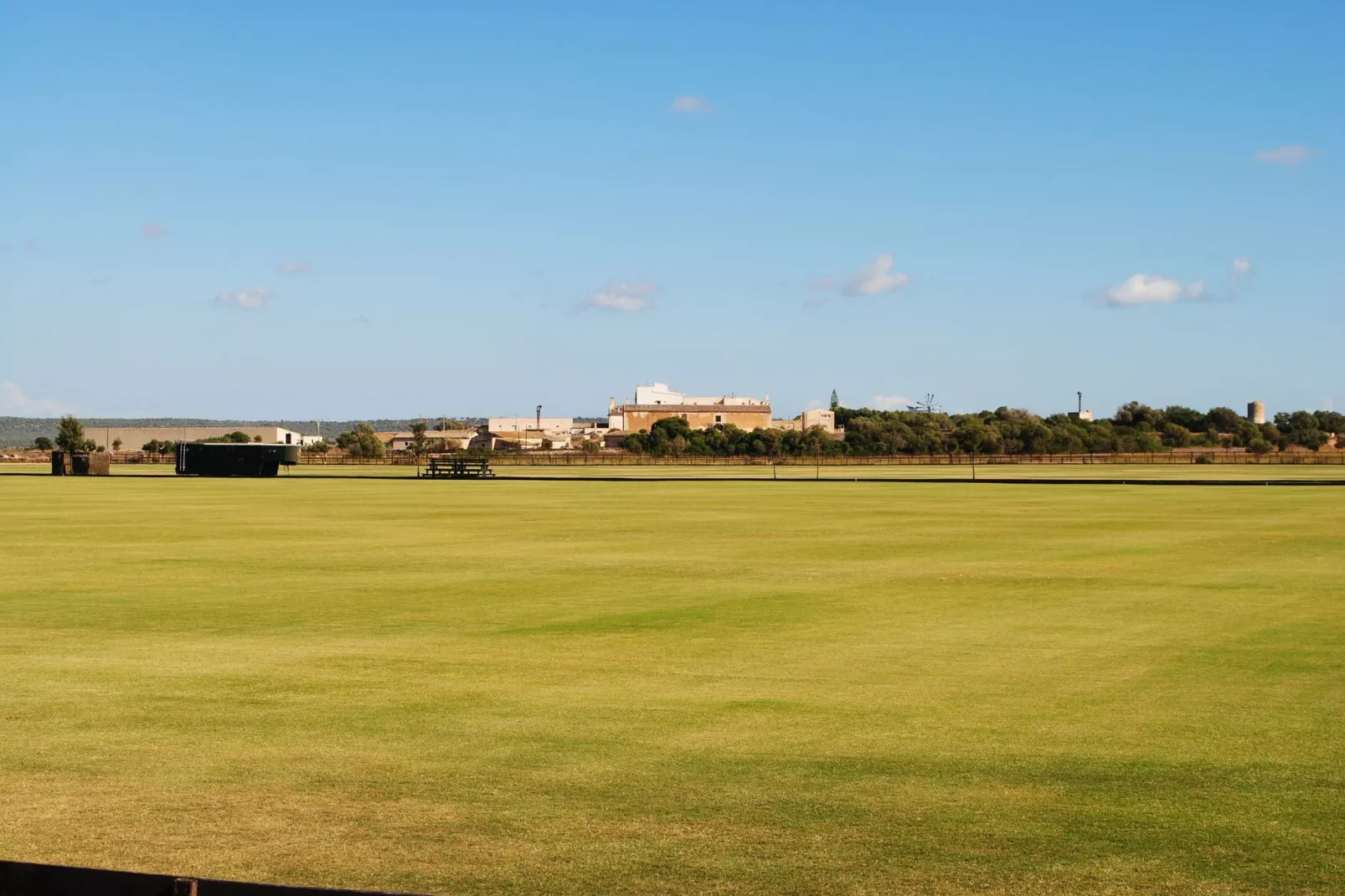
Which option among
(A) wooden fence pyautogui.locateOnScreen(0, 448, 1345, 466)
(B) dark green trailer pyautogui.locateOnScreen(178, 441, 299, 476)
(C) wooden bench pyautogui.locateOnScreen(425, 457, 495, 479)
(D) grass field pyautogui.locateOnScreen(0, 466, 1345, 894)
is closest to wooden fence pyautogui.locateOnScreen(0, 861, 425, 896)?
(D) grass field pyautogui.locateOnScreen(0, 466, 1345, 894)

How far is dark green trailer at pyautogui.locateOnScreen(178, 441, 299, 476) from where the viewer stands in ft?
315

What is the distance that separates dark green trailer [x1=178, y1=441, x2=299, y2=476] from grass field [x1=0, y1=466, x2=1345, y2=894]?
67339 mm

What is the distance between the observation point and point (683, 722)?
12.9 meters

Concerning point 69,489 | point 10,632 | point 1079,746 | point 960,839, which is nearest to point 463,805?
point 960,839

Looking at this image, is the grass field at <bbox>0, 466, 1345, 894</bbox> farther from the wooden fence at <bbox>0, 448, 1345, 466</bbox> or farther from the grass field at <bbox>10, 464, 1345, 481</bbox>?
the wooden fence at <bbox>0, 448, 1345, 466</bbox>

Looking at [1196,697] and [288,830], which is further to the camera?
[1196,697]

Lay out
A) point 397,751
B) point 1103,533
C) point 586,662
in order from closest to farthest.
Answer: point 397,751, point 586,662, point 1103,533

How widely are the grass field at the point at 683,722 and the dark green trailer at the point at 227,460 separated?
221ft

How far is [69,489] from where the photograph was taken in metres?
68.5

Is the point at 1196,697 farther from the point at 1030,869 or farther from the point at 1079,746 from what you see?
the point at 1030,869

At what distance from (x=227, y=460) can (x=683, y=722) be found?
291 feet

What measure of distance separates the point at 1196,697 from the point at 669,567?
585 inches

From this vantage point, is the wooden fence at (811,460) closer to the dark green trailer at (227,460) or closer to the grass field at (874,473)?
the grass field at (874,473)

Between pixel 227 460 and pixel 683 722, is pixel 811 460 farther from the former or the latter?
pixel 683 722
